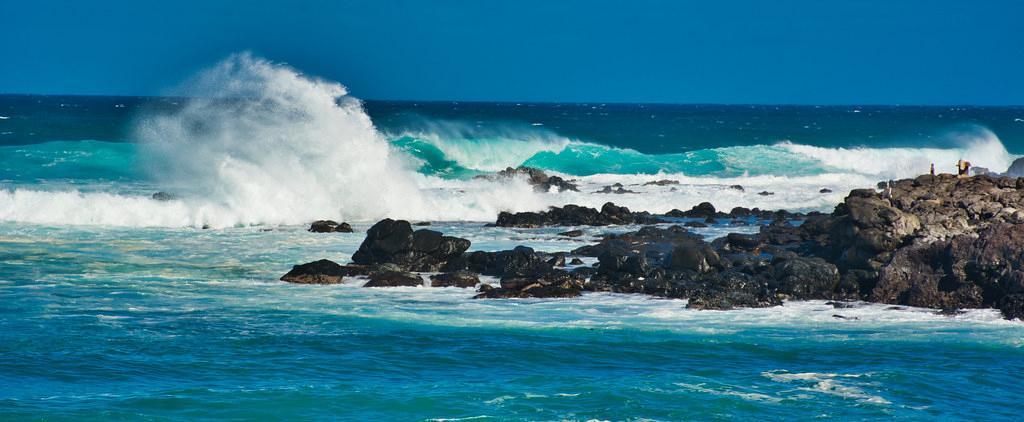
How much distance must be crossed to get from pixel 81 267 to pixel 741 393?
40.5 ft

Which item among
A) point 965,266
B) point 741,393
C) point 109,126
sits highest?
point 109,126

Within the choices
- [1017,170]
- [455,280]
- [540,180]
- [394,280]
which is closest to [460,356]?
[455,280]

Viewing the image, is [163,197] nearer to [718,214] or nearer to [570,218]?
[570,218]

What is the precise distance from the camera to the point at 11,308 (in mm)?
15375

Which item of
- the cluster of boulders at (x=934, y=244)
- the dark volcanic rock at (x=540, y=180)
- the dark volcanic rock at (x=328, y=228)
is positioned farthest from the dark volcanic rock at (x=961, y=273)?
the dark volcanic rock at (x=540, y=180)

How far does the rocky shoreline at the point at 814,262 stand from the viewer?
52.5 feet

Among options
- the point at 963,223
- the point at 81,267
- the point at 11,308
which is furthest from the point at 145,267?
the point at 963,223

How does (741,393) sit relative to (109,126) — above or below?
below

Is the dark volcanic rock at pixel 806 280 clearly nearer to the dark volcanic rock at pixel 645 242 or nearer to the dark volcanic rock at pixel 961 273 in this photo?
the dark volcanic rock at pixel 961 273

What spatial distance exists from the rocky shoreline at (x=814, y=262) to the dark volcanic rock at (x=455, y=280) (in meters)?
0.02

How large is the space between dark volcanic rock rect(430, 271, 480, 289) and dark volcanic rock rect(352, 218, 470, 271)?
4.69ft

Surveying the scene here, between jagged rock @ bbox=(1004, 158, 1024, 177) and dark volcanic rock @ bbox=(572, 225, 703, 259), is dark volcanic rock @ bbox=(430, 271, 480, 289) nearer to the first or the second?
dark volcanic rock @ bbox=(572, 225, 703, 259)

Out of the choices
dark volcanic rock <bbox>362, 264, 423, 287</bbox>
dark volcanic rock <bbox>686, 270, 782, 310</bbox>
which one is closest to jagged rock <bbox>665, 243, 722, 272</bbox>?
dark volcanic rock <bbox>686, 270, 782, 310</bbox>

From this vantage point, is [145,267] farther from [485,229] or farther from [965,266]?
[965,266]
